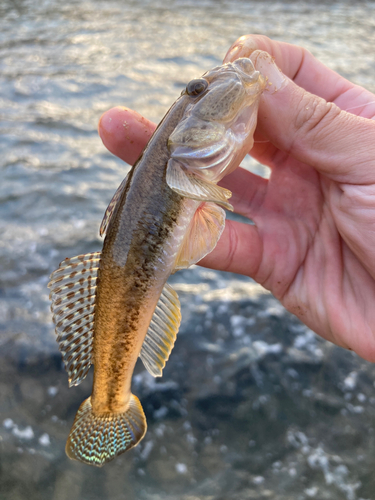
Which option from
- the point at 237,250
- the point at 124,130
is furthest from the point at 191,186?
the point at 237,250

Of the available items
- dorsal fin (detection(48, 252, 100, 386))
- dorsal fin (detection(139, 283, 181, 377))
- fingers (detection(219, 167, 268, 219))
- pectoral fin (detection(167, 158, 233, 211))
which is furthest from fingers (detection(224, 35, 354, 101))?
dorsal fin (detection(48, 252, 100, 386))

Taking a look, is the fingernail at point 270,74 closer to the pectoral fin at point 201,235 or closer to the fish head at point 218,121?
the fish head at point 218,121

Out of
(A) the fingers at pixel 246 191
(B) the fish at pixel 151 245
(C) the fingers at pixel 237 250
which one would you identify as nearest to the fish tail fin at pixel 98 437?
(B) the fish at pixel 151 245

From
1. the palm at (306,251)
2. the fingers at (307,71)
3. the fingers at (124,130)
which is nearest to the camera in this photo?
the fingers at (124,130)

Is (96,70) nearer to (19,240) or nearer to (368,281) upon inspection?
(19,240)

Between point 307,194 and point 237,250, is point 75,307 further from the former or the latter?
point 307,194

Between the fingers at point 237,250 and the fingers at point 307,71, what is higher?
the fingers at point 307,71
